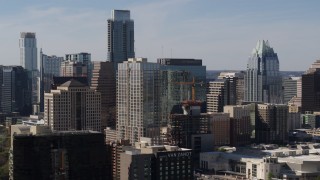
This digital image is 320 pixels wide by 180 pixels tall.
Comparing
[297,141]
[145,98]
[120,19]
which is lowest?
[297,141]

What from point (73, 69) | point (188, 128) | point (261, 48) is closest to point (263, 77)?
point (261, 48)

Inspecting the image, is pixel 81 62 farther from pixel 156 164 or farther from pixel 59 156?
pixel 59 156

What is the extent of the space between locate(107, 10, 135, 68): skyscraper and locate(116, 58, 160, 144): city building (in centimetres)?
4649

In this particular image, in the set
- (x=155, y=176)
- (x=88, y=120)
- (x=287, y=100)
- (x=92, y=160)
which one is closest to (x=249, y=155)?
(x=88, y=120)

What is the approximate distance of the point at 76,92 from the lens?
93938mm

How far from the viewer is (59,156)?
181ft

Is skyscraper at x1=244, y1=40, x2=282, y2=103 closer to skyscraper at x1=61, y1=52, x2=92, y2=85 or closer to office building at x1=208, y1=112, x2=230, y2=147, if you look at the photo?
skyscraper at x1=61, y1=52, x2=92, y2=85

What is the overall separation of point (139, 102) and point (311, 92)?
64.0 m

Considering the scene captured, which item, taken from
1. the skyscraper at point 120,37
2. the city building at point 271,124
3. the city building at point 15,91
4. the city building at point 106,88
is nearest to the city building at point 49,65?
the city building at point 15,91

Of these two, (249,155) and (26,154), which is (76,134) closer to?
(26,154)

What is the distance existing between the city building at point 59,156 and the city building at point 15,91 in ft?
347

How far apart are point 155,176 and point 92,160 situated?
38.4 ft

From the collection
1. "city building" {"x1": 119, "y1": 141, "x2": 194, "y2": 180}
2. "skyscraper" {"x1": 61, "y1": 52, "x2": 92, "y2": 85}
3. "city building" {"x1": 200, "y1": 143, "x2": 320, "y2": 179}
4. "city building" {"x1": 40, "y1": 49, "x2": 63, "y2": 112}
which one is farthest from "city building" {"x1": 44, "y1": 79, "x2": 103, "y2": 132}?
"city building" {"x1": 40, "y1": 49, "x2": 63, "y2": 112}

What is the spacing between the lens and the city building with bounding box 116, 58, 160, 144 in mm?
101062
